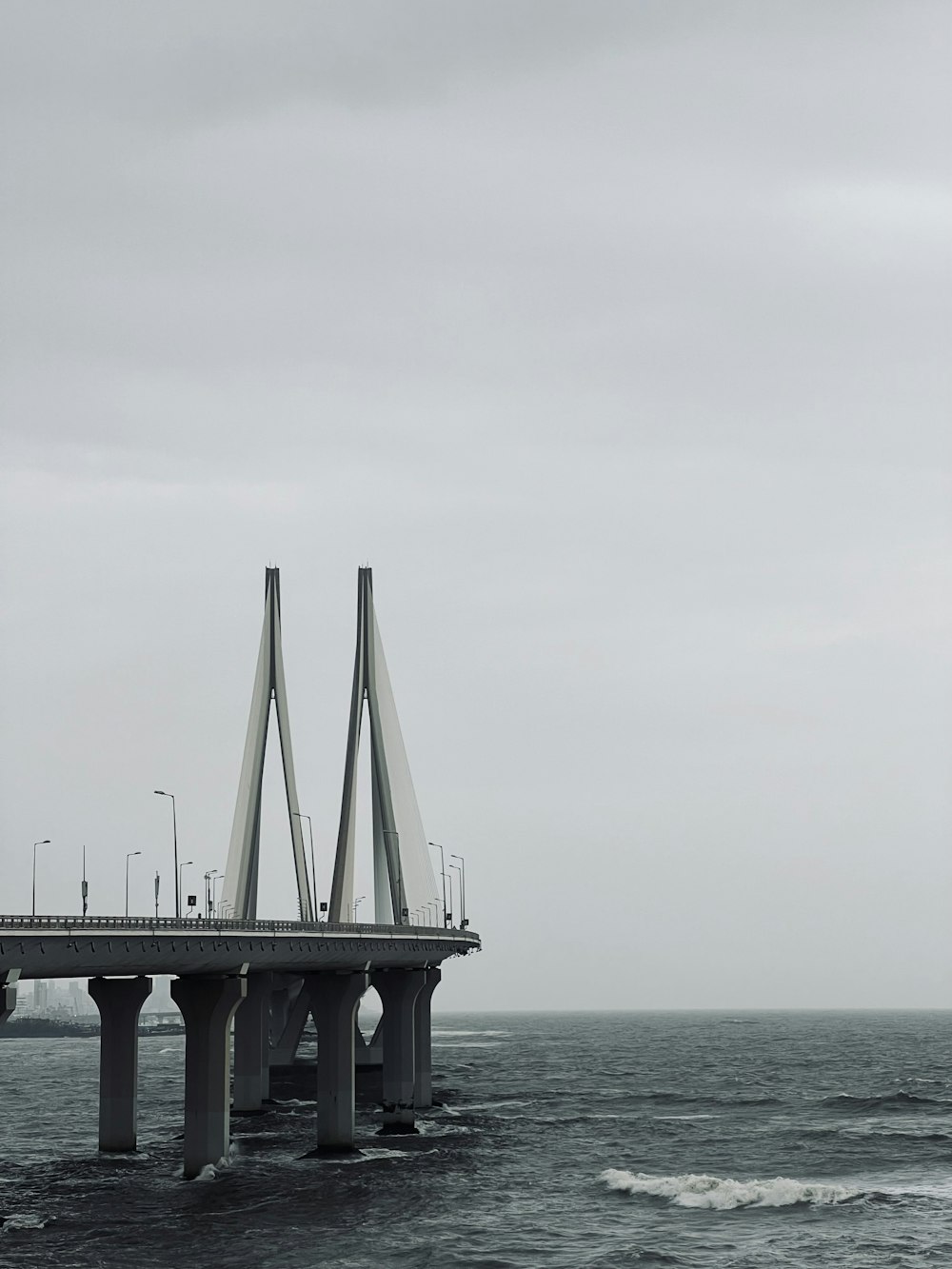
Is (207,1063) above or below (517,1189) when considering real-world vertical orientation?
above

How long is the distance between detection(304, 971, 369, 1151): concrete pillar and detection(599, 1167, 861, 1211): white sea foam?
14.4 m

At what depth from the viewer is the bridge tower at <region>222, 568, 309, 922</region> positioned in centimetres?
9681

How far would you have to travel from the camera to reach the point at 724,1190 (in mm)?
63625

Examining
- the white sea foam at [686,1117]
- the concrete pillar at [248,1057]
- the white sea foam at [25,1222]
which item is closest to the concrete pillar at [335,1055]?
the concrete pillar at [248,1057]

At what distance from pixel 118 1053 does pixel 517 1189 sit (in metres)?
20.7

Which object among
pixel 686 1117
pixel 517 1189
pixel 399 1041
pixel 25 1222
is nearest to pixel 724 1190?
pixel 517 1189

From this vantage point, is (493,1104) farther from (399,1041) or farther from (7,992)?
(7,992)

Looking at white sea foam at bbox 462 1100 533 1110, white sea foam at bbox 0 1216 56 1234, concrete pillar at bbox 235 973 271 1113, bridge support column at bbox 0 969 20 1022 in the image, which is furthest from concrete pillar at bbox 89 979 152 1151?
white sea foam at bbox 462 1100 533 1110

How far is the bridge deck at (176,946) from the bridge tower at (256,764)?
16.0m

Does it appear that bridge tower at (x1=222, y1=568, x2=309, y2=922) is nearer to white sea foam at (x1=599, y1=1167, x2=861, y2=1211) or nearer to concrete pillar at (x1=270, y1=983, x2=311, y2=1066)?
concrete pillar at (x1=270, y1=983, x2=311, y2=1066)

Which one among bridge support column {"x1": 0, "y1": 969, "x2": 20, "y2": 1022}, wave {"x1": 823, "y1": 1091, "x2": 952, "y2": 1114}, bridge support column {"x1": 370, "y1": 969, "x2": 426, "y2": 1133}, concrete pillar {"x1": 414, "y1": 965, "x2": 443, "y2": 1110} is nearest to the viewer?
bridge support column {"x1": 0, "y1": 969, "x2": 20, "y2": 1022}

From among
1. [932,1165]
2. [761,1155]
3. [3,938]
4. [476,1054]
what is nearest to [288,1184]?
[3,938]

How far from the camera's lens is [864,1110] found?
10256cm

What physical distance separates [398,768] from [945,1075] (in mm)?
78602
